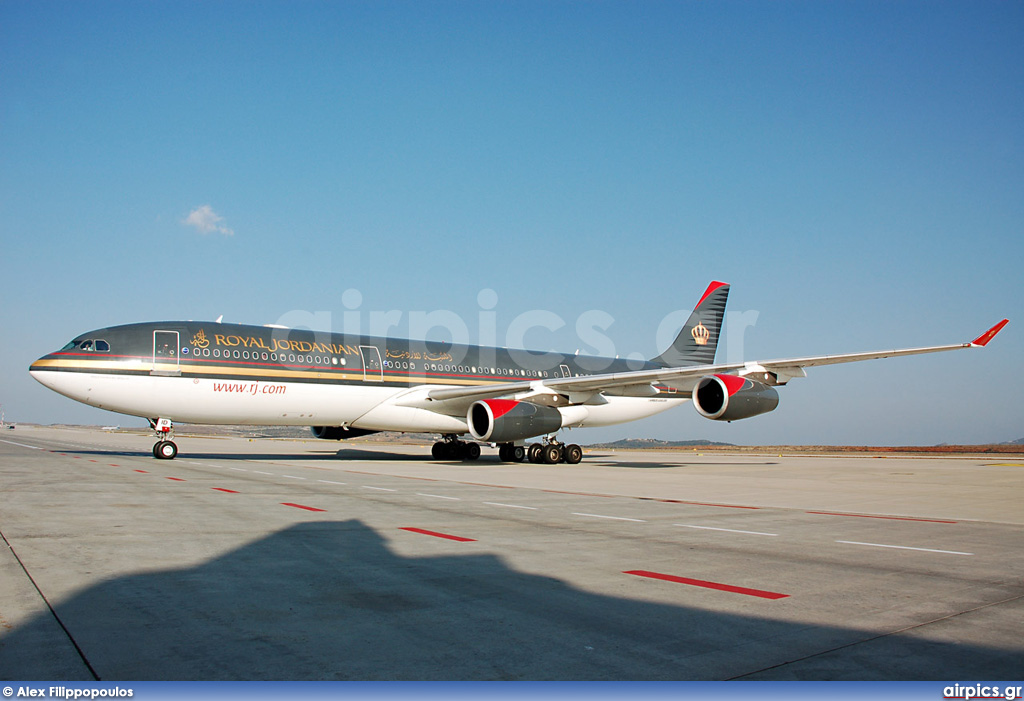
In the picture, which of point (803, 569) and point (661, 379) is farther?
point (661, 379)

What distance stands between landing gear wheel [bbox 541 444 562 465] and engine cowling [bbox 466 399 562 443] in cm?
301

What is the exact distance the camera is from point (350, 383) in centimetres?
2278

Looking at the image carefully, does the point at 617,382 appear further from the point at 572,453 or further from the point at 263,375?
the point at 263,375

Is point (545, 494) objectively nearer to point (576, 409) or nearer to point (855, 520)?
point (855, 520)

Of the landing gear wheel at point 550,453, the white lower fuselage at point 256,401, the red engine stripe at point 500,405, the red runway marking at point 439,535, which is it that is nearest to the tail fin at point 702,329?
the white lower fuselage at point 256,401

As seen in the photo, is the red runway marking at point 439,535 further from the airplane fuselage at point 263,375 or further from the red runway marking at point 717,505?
the airplane fuselage at point 263,375

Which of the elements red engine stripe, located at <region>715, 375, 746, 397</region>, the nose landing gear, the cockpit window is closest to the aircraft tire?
the nose landing gear

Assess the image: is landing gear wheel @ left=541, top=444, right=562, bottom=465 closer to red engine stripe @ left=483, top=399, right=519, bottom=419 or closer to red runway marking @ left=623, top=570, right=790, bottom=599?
red engine stripe @ left=483, top=399, right=519, bottom=419

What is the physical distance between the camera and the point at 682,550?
23.3 feet

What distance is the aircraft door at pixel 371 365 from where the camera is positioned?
76.3 ft

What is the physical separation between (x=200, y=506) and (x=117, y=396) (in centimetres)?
1141

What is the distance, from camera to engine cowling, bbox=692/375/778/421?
66.0 feet

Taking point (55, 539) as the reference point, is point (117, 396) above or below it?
above

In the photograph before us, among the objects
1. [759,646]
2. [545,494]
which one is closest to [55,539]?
[759,646]
